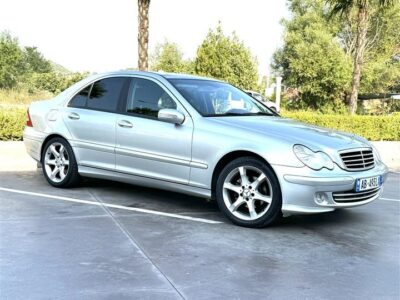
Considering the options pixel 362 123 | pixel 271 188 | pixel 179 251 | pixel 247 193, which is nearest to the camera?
pixel 179 251

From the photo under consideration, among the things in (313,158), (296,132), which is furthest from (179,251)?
(296,132)

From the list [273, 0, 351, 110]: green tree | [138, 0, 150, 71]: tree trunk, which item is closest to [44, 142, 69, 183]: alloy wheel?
[138, 0, 150, 71]: tree trunk

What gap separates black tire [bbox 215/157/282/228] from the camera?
520 centimetres

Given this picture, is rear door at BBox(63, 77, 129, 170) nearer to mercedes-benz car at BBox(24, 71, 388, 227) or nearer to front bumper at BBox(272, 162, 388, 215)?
mercedes-benz car at BBox(24, 71, 388, 227)

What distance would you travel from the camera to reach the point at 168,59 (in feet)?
144

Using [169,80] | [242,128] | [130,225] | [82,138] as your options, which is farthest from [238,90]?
[130,225]

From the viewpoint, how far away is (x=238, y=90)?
7.04m

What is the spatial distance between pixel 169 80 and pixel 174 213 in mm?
1570

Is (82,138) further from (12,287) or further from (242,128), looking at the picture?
(12,287)

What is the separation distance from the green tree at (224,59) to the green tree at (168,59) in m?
9.12

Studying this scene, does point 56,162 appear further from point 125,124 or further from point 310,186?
point 310,186

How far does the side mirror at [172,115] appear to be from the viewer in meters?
5.71

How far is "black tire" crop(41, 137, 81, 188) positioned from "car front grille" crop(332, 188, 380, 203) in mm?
3390

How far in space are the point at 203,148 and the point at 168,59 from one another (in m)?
39.2
